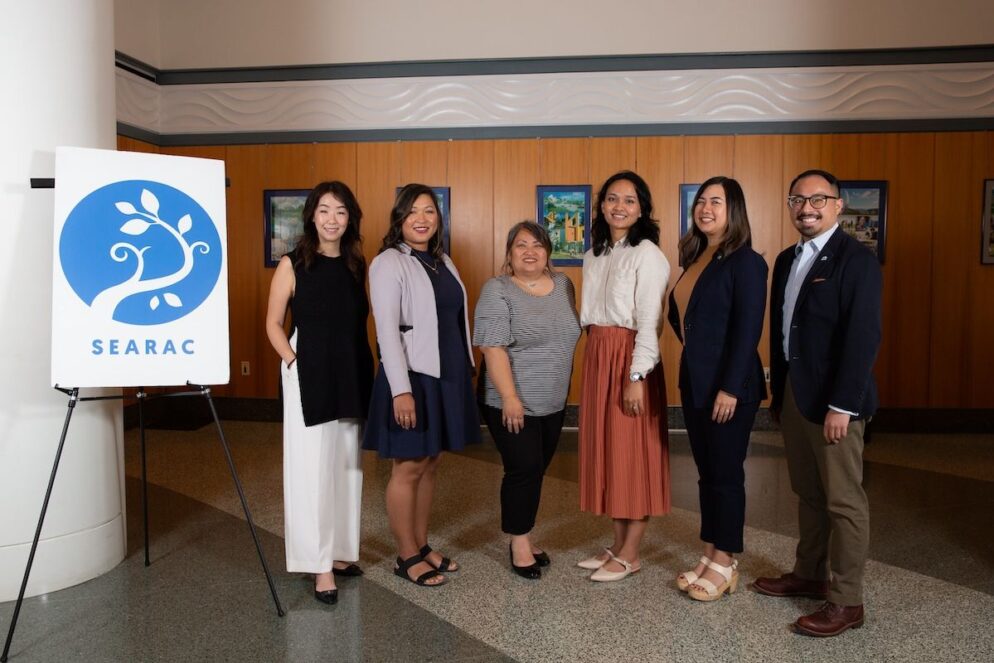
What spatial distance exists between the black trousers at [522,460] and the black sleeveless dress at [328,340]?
606 mm

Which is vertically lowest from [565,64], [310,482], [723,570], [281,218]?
[723,570]

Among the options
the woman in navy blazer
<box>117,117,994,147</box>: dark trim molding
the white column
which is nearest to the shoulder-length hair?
the woman in navy blazer

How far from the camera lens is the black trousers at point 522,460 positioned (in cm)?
324

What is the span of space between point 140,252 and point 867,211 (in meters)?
5.98

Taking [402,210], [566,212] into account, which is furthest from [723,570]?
[566,212]

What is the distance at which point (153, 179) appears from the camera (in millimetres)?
2965

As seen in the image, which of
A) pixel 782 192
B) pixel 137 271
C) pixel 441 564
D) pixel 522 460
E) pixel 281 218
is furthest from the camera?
pixel 281 218

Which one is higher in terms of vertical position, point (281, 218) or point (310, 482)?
point (281, 218)

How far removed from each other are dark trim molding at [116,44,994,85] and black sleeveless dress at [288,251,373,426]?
13.8ft

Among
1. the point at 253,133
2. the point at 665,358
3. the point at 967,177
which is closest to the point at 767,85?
the point at 967,177

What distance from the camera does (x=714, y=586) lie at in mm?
3096

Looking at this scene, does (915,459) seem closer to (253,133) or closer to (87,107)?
(87,107)

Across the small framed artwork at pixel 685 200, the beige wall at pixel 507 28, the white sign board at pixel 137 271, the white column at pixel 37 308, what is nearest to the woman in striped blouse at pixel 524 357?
the white sign board at pixel 137 271

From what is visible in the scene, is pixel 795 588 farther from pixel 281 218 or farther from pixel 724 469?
pixel 281 218
